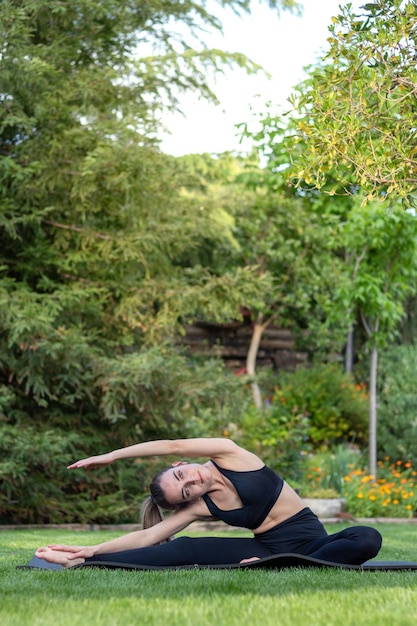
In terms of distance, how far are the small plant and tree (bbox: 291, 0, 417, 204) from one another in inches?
252

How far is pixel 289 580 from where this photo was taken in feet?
14.2

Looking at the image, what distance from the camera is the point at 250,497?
4.98 meters

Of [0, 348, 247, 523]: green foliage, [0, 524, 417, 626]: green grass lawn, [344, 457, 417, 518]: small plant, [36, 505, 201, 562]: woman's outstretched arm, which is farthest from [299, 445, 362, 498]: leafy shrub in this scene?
[0, 524, 417, 626]: green grass lawn

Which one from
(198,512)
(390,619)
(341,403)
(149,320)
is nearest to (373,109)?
(198,512)

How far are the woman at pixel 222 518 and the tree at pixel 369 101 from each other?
1.63 m

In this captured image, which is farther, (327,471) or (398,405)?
(398,405)

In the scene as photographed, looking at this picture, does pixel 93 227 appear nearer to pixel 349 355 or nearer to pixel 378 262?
pixel 378 262

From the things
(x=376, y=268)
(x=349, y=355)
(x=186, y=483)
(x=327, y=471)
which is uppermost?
(x=376, y=268)

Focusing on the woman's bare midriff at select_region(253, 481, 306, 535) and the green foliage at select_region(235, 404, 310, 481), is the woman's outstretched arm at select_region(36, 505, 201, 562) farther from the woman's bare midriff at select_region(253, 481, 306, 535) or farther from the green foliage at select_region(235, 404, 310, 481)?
the green foliage at select_region(235, 404, 310, 481)

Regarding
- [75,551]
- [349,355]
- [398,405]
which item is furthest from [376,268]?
[75,551]

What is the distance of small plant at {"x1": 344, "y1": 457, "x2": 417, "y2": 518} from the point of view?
36.7ft

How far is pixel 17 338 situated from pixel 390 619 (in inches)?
267

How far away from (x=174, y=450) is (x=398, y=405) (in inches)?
378

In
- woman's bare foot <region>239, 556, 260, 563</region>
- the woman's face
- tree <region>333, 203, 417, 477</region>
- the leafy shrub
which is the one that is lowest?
the leafy shrub
